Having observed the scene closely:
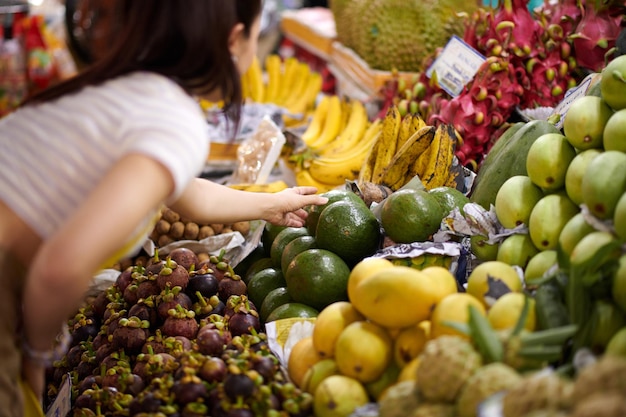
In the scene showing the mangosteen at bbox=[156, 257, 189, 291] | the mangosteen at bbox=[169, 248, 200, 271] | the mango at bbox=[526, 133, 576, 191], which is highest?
the mango at bbox=[526, 133, 576, 191]

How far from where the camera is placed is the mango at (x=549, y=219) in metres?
1.63

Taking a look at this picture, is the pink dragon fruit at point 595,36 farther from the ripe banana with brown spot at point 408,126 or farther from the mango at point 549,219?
the mango at point 549,219

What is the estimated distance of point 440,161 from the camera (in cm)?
236

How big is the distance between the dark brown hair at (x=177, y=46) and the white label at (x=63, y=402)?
2.70 ft

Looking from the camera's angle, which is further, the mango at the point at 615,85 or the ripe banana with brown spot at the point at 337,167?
the ripe banana with brown spot at the point at 337,167

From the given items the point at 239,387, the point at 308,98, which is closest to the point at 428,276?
Result: the point at 239,387

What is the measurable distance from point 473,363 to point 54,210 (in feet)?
2.70

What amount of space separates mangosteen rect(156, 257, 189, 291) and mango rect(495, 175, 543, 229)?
93 cm

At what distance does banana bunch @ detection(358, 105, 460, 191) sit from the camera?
2359mm

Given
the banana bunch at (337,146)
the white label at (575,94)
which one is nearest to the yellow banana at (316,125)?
the banana bunch at (337,146)

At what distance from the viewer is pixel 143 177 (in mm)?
1135

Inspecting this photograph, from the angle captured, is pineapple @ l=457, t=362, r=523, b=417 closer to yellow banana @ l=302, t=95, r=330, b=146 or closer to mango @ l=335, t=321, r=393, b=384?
mango @ l=335, t=321, r=393, b=384

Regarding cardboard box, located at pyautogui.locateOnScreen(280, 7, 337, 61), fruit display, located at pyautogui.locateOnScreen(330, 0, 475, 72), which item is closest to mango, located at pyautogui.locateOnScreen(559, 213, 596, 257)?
fruit display, located at pyautogui.locateOnScreen(330, 0, 475, 72)

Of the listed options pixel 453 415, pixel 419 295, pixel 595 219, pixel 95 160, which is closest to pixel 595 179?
pixel 595 219
